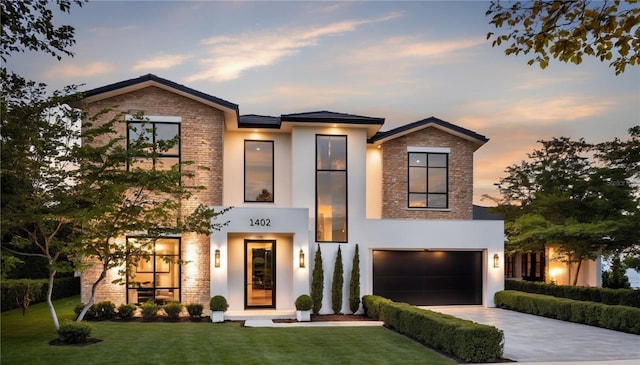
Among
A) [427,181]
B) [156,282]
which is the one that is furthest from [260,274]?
[427,181]

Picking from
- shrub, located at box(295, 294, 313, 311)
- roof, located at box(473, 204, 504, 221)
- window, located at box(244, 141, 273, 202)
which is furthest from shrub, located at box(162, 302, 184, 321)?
roof, located at box(473, 204, 504, 221)

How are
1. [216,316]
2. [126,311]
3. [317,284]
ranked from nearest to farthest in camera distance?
[126,311]
[216,316]
[317,284]

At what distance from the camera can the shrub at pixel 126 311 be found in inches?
631

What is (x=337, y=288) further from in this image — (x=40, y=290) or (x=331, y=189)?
(x=40, y=290)

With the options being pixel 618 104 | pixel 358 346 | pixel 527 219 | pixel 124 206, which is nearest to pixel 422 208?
pixel 527 219

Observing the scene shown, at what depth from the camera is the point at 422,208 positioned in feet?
69.7

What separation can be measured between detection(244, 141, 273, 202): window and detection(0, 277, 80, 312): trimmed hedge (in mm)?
8289

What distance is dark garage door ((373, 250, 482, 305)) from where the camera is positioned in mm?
19906

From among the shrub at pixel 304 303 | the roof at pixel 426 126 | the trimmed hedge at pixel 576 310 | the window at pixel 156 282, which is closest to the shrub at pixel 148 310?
the window at pixel 156 282

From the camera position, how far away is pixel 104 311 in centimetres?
1611

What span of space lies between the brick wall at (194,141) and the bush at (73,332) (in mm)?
5916

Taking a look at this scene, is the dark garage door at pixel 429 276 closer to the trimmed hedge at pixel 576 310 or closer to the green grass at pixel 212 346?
the trimmed hedge at pixel 576 310

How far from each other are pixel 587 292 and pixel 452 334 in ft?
36.7

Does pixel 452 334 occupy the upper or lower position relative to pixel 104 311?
upper
